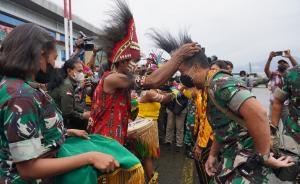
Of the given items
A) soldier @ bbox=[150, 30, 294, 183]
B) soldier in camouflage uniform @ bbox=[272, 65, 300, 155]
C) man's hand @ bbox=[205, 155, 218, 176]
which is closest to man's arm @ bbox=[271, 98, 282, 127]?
soldier in camouflage uniform @ bbox=[272, 65, 300, 155]

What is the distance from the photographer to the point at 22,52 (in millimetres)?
1536

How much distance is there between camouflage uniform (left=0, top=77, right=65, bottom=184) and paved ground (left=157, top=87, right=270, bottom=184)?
12.8ft

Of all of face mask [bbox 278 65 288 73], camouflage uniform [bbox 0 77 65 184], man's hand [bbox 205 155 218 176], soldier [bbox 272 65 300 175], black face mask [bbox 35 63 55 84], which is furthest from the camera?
face mask [bbox 278 65 288 73]

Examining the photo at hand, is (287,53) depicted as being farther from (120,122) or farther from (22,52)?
(22,52)

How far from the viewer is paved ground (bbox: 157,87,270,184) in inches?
211

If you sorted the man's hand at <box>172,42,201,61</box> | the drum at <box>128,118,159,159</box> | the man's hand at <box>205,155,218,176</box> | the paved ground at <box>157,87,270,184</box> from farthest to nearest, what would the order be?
the paved ground at <box>157,87,270,184</box> → the drum at <box>128,118,159,159</box> → the man's hand at <box>205,155,218,176</box> → the man's hand at <box>172,42,201,61</box>

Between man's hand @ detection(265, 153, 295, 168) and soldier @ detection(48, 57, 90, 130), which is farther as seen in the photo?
soldier @ detection(48, 57, 90, 130)

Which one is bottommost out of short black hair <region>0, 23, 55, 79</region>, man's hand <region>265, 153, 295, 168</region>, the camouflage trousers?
the camouflage trousers

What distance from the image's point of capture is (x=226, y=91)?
7.13ft

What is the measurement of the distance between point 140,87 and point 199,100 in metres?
2.19

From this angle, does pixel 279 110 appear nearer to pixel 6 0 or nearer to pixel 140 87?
pixel 140 87

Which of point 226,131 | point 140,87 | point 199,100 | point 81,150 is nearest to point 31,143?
point 81,150

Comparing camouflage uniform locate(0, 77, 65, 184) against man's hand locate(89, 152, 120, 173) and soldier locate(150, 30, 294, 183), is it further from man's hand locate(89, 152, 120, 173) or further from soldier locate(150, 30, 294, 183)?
soldier locate(150, 30, 294, 183)

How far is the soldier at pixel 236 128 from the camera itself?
209 centimetres
